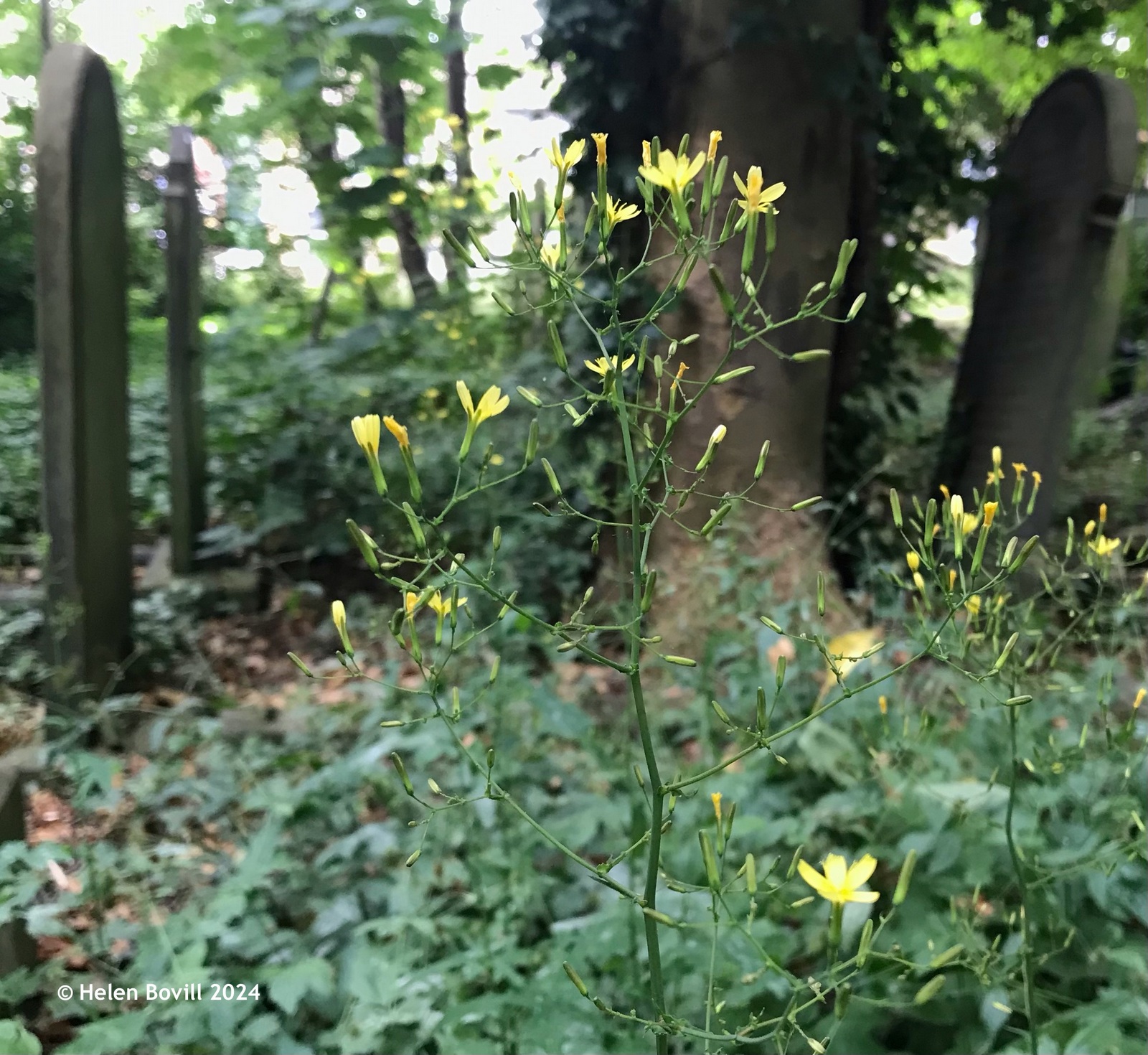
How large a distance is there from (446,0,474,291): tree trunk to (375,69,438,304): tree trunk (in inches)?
8.8

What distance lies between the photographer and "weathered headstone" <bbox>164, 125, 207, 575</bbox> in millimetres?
2688

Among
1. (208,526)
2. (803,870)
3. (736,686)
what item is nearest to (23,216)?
(208,526)

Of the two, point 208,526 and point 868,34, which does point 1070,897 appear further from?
point 208,526

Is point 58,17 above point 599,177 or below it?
above

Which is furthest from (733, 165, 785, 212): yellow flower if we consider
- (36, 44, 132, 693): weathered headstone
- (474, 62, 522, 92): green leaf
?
(474, 62, 522, 92): green leaf

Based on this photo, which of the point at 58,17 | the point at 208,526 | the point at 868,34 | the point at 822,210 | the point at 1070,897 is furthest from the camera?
the point at 58,17

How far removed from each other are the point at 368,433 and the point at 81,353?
1.82 metres

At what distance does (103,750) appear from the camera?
1830 millimetres

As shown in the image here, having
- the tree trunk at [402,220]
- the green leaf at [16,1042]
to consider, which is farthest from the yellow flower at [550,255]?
the tree trunk at [402,220]

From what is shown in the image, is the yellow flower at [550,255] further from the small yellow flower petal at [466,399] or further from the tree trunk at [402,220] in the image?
the tree trunk at [402,220]

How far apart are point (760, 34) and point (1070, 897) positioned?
2072 mm

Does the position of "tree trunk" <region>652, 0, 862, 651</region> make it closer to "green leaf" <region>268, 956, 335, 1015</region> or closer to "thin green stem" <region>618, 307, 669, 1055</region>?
"green leaf" <region>268, 956, 335, 1015</region>

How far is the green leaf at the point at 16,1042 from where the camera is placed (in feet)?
2.48

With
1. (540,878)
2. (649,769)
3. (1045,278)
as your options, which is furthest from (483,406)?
(1045,278)
